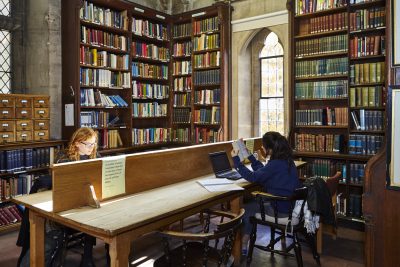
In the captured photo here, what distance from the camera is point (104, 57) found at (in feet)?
16.9

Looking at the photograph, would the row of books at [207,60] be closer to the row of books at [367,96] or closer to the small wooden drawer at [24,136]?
the row of books at [367,96]

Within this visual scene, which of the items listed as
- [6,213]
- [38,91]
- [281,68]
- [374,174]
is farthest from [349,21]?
[6,213]

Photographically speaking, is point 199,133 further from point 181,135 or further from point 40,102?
point 40,102

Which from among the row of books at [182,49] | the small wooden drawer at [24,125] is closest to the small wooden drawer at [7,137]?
the small wooden drawer at [24,125]

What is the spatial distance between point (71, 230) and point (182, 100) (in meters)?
3.79

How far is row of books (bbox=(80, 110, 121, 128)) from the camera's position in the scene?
4.95 m

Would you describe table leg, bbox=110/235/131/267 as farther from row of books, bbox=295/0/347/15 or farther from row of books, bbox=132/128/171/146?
row of books, bbox=295/0/347/15

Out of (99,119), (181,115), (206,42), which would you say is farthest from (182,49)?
(99,119)

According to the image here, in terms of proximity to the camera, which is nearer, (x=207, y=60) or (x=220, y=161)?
(x=220, y=161)

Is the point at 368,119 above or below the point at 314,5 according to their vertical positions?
below

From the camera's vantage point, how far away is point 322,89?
481cm

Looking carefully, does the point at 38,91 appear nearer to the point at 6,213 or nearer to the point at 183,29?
the point at 6,213

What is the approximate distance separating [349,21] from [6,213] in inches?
192

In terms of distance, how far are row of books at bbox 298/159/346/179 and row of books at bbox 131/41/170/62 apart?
3.16 metres
